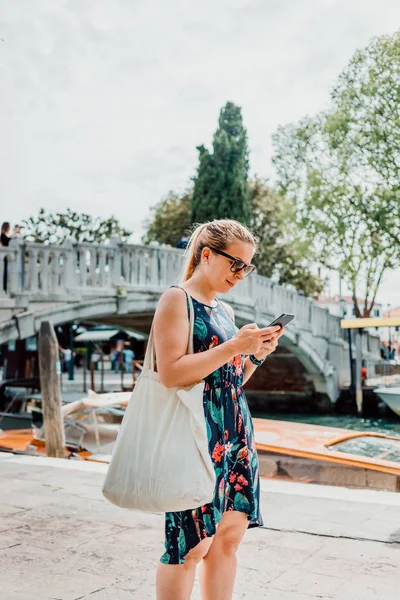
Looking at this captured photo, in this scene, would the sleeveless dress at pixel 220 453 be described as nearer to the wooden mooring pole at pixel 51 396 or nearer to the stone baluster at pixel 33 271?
the wooden mooring pole at pixel 51 396

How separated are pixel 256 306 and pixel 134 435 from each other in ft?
52.4

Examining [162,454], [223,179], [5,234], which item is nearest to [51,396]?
[5,234]

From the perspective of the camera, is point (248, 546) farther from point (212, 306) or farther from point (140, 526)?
point (212, 306)

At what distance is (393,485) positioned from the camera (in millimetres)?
6387

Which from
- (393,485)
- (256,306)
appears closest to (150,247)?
(256,306)

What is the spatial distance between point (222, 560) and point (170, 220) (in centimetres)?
2857

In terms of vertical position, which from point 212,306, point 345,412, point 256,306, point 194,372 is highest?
point 256,306

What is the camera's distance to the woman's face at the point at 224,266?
6.40 feet

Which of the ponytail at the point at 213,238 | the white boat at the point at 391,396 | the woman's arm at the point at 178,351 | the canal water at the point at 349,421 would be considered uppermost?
the ponytail at the point at 213,238

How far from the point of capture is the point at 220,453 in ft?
6.08

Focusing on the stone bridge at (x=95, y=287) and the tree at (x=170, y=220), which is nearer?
the stone bridge at (x=95, y=287)

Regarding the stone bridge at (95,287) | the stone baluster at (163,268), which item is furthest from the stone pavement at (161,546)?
the stone baluster at (163,268)

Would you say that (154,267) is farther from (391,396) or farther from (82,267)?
(391,396)

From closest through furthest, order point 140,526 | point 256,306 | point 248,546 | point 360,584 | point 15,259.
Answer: point 360,584, point 248,546, point 140,526, point 15,259, point 256,306
